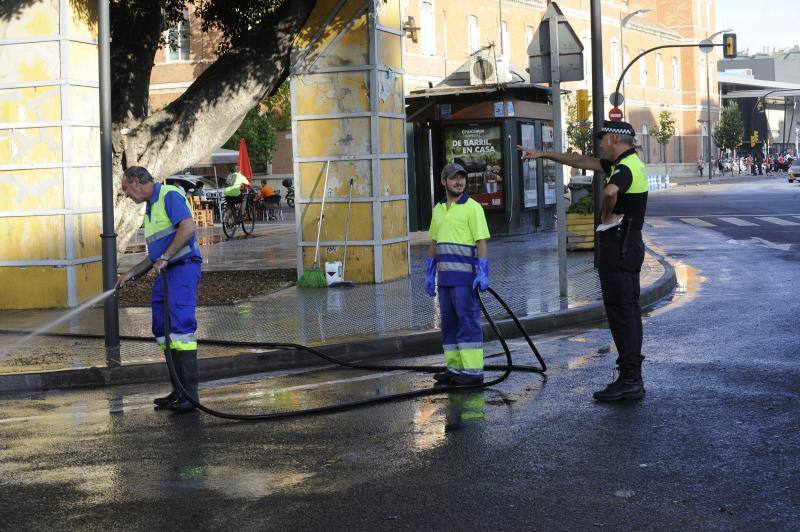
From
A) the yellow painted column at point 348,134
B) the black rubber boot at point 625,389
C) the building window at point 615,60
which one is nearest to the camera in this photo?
the black rubber boot at point 625,389

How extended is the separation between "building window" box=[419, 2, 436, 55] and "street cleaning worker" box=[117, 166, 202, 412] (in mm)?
46508

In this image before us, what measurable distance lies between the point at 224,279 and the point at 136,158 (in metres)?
2.46

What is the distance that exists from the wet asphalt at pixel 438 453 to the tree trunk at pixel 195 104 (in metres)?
6.68

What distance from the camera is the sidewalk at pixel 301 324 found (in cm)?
989

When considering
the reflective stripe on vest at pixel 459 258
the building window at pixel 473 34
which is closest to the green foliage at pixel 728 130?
the building window at pixel 473 34

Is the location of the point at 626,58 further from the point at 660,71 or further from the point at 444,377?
the point at 444,377

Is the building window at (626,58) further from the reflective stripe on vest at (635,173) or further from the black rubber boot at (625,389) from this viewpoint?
the black rubber boot at (625,389)

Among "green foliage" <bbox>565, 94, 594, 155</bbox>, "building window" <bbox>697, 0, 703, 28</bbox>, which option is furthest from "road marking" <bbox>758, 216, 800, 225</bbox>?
"building window" <bbox>697, 0, 703, 28</bbox>

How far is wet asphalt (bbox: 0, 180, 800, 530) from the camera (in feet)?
17.8

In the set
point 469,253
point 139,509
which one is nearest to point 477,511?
point 139,509

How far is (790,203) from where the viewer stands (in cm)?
3672

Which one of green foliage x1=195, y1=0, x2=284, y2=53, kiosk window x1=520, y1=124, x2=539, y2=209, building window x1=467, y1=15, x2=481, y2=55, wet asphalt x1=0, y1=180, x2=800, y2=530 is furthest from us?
building window x1=467, y1=15, x2=481, y2=55

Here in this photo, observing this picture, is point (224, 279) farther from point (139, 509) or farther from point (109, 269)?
point (139, 509)

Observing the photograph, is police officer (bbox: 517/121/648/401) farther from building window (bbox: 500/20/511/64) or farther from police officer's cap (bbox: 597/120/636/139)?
building window (bbox: 500/20/511/64)
